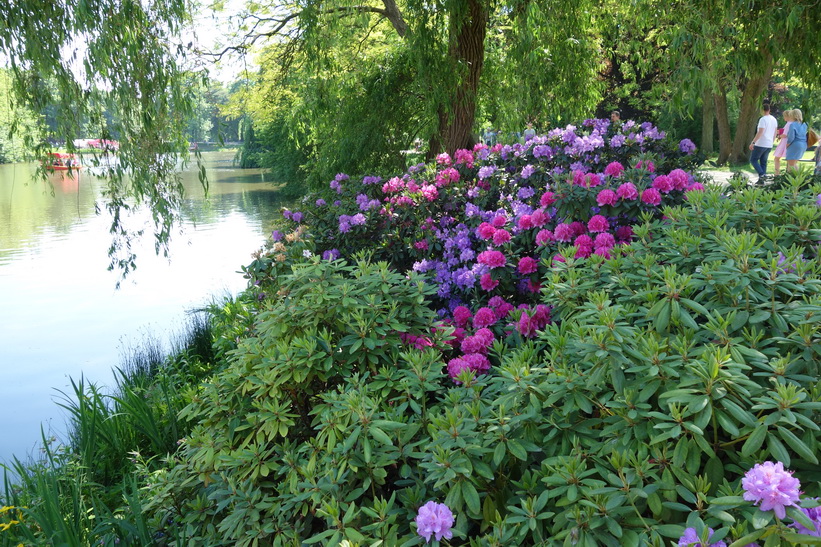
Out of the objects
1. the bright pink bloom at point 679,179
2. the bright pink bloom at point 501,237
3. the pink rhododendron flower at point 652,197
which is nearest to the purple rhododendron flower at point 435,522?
the bright pink bloom at point 501,237

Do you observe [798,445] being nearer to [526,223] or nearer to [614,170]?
[526,223]

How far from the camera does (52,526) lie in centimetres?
268

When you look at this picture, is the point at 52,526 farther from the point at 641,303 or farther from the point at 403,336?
the point at 641,303

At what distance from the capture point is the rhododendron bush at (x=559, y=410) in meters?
1.36

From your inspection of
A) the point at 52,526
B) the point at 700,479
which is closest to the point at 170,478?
the point at 52,526

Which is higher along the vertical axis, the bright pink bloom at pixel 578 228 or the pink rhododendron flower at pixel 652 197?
the pink rhododendron flower at pixel 652 197

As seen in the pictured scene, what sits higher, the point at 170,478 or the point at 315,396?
the point at 315,396

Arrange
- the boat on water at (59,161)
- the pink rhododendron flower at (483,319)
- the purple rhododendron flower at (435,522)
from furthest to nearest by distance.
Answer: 1. the boat on water at (59,161)
2. the pink rhododendron flower at (483,319)
3. the purple rhododendron flower at (435,522)

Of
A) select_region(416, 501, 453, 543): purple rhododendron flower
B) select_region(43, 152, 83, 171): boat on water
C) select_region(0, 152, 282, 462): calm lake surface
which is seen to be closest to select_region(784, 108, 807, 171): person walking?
select_region(0, 152, 282, 462): calm lake surface

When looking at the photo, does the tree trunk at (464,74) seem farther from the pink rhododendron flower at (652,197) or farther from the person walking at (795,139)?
the person walking at (795,139)

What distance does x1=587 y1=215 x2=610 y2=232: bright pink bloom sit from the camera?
9.60ft

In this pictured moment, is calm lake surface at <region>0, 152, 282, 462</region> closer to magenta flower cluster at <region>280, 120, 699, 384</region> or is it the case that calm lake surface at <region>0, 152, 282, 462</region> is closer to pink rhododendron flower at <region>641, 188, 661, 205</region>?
magenta flower cluster at <region>280, 120, 699, 384</region>

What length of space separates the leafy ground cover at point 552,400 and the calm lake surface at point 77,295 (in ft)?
9.10

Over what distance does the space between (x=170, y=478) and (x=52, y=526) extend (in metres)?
0.62
